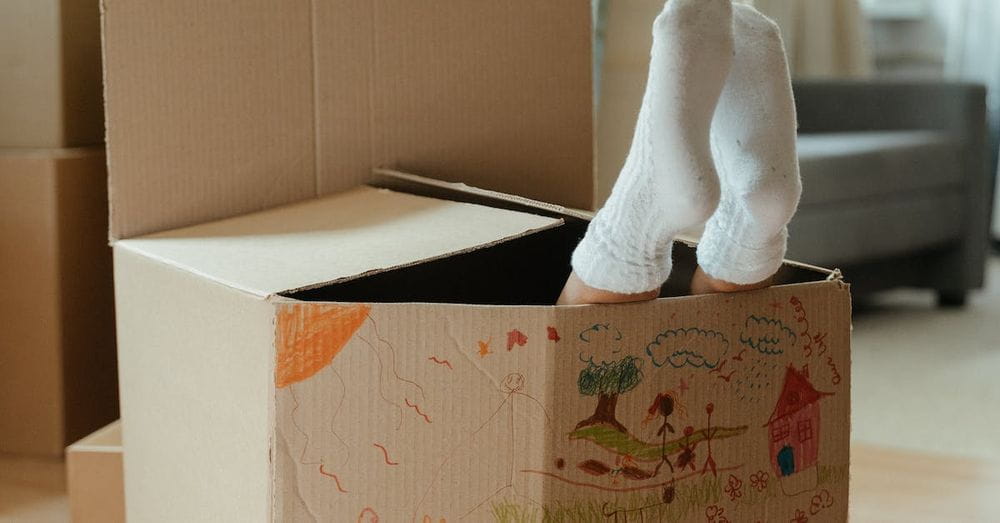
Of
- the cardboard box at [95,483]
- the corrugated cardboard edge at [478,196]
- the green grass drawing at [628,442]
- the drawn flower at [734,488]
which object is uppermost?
the corrugated cardboard edge at [478,196]

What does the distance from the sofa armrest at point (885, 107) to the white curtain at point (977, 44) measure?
919 mm

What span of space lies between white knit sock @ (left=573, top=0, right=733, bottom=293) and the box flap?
41cm

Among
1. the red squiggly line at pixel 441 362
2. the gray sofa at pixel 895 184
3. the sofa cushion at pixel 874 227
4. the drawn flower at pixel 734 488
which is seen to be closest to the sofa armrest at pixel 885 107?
the gray sofa at pixel 895 184

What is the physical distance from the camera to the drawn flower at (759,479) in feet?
2.34

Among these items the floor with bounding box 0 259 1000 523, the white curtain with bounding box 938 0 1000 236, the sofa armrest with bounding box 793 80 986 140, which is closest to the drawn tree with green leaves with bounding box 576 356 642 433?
the floor with bounding box 0 259 1000 523

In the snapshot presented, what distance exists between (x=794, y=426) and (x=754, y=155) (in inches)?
8.0

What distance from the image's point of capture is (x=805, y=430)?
0.74 m

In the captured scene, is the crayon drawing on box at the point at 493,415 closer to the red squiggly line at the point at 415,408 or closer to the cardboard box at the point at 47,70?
the red squiggly line at the point at 415,408

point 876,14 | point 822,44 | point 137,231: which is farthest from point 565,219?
point 876,14

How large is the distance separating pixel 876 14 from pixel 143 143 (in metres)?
2.99

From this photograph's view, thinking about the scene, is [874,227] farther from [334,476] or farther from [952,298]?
[334,476]

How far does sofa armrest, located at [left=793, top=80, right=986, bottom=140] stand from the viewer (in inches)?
91.0

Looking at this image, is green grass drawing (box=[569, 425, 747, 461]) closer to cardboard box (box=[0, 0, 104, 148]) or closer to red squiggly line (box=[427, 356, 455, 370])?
red squiggly line (box=[427, 356, 455, 370])

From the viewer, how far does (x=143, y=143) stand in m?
0.89
